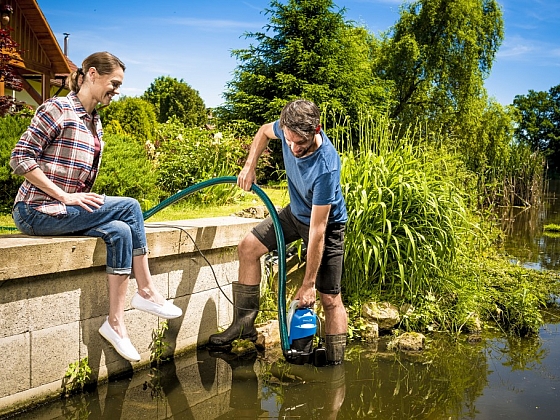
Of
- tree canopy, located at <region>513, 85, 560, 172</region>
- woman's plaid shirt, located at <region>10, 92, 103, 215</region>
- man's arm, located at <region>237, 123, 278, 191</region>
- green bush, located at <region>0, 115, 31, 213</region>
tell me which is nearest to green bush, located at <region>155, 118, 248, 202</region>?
green bush, located at <region>0, 115, 31, 213</region>

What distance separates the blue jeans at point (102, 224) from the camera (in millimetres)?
3309

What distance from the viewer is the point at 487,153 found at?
2303 centimetres

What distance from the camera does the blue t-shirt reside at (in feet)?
11.8

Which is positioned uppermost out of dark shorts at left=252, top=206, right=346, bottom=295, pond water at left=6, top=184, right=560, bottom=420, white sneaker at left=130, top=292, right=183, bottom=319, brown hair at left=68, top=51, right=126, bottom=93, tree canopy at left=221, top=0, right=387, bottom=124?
tree canopy at left=221, top=0, right=387, bottom=124

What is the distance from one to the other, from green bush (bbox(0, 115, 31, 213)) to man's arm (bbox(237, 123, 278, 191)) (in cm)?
273

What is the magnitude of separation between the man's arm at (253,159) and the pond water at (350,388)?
1.23 meters

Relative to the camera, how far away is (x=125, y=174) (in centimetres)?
645

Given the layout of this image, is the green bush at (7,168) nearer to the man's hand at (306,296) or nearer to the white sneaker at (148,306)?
the white sneaker at (148,306)

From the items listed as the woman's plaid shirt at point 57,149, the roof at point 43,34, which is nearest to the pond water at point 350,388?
the woman's plaid shirt at point 57,149

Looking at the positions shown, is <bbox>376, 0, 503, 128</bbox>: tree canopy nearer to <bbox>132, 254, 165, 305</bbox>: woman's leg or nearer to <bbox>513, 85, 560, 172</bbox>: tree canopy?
<bbox>132, 254, 165, 305</bbox>: woman's leg

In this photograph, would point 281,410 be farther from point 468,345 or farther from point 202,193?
point 202,193

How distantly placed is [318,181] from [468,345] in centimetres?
223

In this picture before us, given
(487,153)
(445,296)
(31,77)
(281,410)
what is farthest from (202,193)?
(487,153)

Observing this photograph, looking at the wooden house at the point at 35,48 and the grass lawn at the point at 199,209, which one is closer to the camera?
the grass lawn at the point at 199,209
